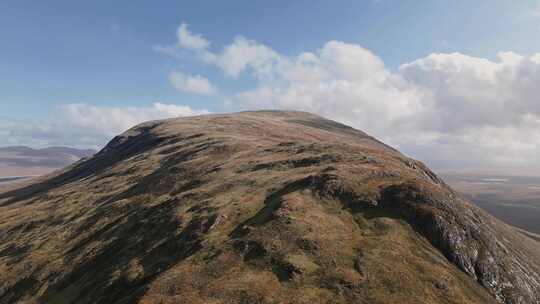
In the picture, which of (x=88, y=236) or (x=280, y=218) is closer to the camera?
(x=280, y=218)

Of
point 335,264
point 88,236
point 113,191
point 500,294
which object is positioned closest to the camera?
point 335,264

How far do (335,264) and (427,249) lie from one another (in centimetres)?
1629

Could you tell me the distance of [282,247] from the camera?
51.8 metres

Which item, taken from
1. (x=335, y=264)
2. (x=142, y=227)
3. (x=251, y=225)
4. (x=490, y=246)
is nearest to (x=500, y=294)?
(x=490, y=246)

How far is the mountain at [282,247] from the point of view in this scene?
4491 cm

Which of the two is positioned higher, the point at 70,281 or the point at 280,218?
the point at 280,218

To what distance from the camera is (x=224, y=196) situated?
3066 inches

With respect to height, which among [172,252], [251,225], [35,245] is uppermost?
[251,225]

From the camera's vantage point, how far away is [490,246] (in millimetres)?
60000

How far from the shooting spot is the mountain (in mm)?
44906

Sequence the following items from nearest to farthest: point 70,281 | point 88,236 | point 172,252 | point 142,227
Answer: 1. point 172,252
2. point 70,281
3. point 142,227
4. point 88,236

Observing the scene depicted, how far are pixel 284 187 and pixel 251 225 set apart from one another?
59.5 ft

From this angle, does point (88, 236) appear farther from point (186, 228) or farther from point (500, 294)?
point (500, 294)

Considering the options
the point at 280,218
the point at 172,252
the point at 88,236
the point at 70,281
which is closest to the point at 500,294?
the point at 280,218
